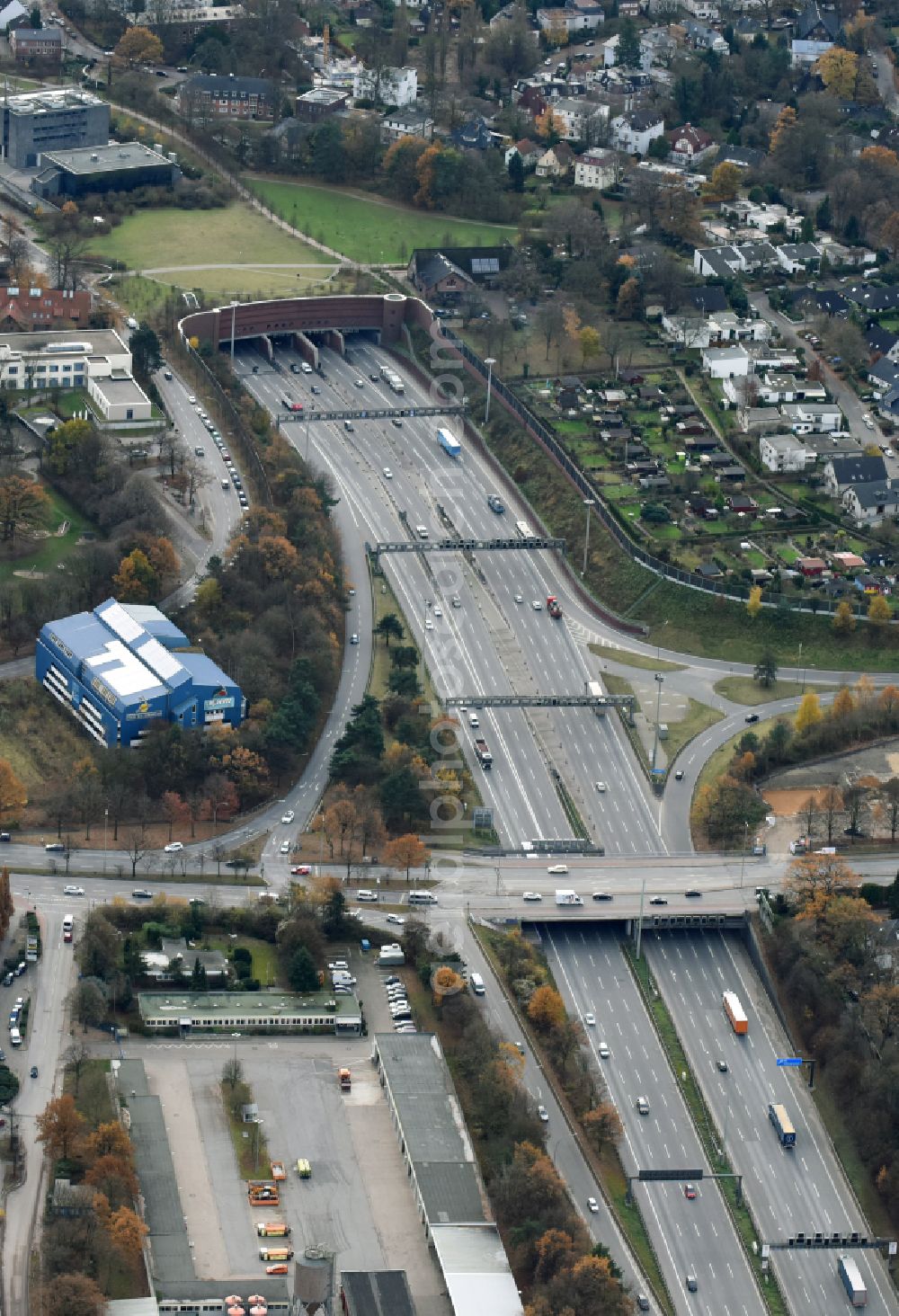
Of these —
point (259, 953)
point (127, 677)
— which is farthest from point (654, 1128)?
point (127, 677)

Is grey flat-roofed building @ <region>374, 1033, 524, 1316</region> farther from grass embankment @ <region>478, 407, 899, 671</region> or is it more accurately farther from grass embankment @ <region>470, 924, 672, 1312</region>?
grass embankment @ <region>478, 407, 899, 671</region>

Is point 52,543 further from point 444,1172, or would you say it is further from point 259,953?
point 444,1172

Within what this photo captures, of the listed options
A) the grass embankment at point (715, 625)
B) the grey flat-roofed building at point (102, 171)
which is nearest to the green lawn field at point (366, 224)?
the grey flat-roofed building at point (102, 171)

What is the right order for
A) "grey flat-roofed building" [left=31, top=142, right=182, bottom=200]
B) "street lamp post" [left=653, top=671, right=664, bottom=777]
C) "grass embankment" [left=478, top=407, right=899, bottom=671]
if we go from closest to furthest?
1. "street lamp post" [left=653, top=671, right=664, bottom=777]
2. "grass embankment" [left=478, top=407, right=899, bottom=671]
3. "grey flat-roofed building" [left=31, top=142, right=182, bottom=200]

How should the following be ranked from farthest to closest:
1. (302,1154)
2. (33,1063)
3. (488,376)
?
(488,376)
(33,1063)
(302,1154)

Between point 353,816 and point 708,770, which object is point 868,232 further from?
point 353,816

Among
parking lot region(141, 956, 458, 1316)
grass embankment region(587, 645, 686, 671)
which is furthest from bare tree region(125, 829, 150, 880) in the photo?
grass embankment region(587, 645, 686, 671)
